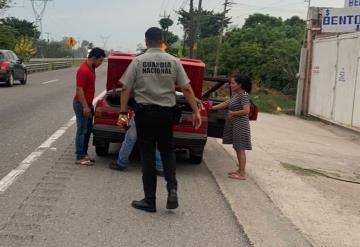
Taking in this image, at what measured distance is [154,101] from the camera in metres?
5.86

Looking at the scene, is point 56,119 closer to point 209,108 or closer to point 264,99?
point 209,108

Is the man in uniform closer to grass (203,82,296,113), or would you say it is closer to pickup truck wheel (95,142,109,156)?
pickup truck wheel (95,142,109,156)

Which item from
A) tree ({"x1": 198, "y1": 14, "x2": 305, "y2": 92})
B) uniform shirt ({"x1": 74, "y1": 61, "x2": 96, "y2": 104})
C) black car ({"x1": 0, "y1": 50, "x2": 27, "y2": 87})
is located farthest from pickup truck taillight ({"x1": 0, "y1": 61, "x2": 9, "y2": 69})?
uniform shirt ({"x1": 74, "y1": 61, "x2": 96, "y2": 104})

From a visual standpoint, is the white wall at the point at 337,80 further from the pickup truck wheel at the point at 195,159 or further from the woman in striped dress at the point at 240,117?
the woman in striped dress at the point at 240,117

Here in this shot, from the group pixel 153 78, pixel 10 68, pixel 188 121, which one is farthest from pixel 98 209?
pixel 10 68

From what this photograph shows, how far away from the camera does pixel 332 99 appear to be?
1780 centimetres

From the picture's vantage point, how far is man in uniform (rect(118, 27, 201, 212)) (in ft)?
19.2

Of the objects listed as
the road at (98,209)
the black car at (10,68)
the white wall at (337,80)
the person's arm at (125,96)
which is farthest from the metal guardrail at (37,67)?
the person's arm at (125,96)

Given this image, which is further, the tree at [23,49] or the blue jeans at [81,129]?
the tree at [23,49]

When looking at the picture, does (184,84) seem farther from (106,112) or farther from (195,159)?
(195,159)

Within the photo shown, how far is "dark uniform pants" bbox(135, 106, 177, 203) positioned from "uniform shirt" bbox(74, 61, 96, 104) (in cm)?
229

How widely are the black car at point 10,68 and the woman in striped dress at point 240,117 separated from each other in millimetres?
17491

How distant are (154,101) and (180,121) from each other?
7.77ft

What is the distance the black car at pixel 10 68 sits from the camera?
938 inches
